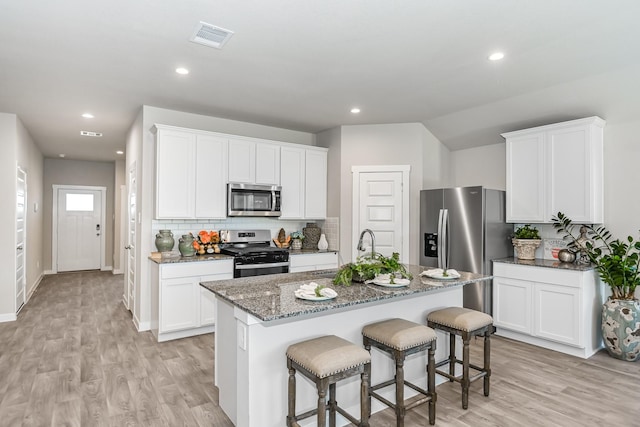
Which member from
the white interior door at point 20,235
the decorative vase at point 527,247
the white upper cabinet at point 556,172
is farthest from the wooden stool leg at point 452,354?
the white interior door at point 20,235

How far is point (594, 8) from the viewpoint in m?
2.42

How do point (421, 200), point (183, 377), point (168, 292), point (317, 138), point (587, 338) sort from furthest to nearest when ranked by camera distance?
point (317, 138), point (421, 200), point (168, 292), point (587, 338), point (183, 377)

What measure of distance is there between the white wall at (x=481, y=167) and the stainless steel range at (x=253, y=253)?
9.59 feet

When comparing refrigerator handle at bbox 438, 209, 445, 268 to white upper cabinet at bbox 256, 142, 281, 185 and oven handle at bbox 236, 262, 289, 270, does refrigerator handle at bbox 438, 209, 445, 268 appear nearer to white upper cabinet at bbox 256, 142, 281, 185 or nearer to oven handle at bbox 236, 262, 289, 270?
oven handle at bbox 236, 262, 289, 270

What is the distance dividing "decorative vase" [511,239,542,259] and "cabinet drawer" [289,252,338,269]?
7.85 feet

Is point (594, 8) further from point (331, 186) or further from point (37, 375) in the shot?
point (37, 375)

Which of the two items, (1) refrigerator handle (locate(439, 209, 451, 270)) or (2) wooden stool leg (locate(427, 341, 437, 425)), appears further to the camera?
(1) refrigerator handle (locate(439, 209, 451, 270))

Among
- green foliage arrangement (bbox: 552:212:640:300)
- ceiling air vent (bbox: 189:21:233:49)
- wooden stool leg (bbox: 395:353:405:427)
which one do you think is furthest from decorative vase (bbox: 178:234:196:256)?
green foliage arrangement (bbox: 552:212:640:300)

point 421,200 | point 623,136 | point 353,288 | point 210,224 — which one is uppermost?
point 623,136

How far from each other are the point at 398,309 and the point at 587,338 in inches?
89.9

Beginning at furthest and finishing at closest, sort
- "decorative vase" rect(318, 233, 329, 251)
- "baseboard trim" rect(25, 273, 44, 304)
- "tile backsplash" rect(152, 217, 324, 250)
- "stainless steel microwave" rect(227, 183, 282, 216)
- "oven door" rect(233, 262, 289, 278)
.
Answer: "baseboard trim" rect(25, 273, 44, 304)
"decorative vase" rect(318, 233, 329, 251)
"stainless steel microwave" rect(227, 183, 282, 216)
"tile backsplash" rect(152, 217, 324, 250)
"oven door" rect(233, 262, 289, 278)

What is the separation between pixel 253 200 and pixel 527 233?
346cm

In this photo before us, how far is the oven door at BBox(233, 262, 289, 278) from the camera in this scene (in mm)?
4473

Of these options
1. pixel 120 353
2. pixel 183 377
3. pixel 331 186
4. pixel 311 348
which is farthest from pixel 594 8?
pixel 120 353
